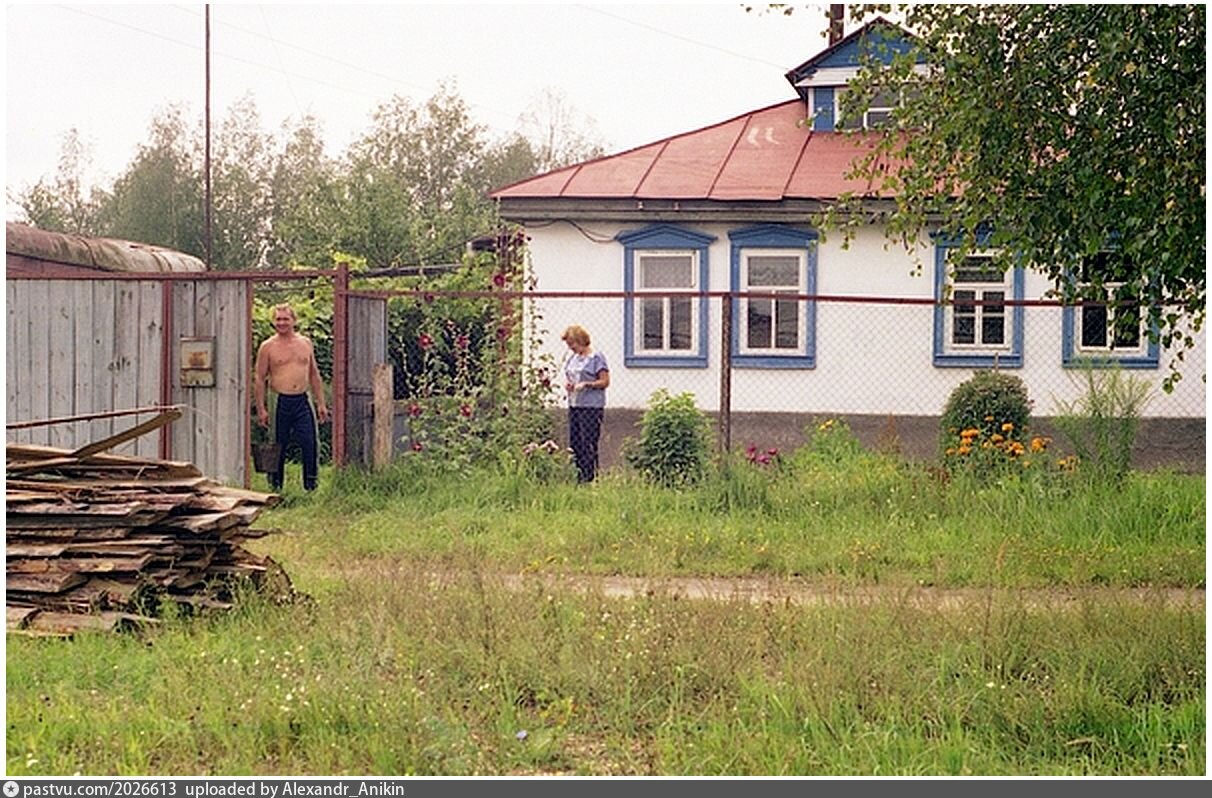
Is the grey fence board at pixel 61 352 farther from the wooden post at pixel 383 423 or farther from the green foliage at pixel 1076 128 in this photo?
the green foliage at pixel 1076 128

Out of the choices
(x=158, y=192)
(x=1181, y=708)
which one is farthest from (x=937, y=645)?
(x=158, y=192)

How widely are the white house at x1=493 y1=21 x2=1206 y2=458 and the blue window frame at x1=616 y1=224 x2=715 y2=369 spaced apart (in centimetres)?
2

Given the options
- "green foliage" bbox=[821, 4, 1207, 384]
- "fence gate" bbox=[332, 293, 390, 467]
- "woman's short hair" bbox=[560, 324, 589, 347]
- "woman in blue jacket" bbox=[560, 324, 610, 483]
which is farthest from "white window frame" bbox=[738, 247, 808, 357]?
"green foliage" bbox=[821, 4, 1207, 384]

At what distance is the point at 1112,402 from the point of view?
45.3 feet

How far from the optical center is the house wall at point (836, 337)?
1900 centimetres

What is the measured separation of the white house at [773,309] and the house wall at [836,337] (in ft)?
0.06

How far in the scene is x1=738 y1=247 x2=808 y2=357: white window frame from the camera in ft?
63.3

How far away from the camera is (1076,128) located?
24.4 ft

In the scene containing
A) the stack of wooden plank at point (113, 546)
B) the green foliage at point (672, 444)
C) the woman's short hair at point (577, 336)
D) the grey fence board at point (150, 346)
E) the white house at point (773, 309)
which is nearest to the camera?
the stack of wooden plank at point (113, 546)

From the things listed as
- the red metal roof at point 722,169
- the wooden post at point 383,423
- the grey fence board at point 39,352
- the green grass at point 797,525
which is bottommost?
the green grass at point 797,525

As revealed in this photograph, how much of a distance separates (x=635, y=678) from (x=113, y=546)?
2.92 metres

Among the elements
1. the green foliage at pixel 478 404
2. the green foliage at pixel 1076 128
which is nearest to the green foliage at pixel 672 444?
the green foliage at pixel 478 404

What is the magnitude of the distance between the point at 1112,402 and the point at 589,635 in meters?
8.23

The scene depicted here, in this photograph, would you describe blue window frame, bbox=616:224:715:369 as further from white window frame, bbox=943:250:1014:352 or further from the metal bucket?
the metal bucket
